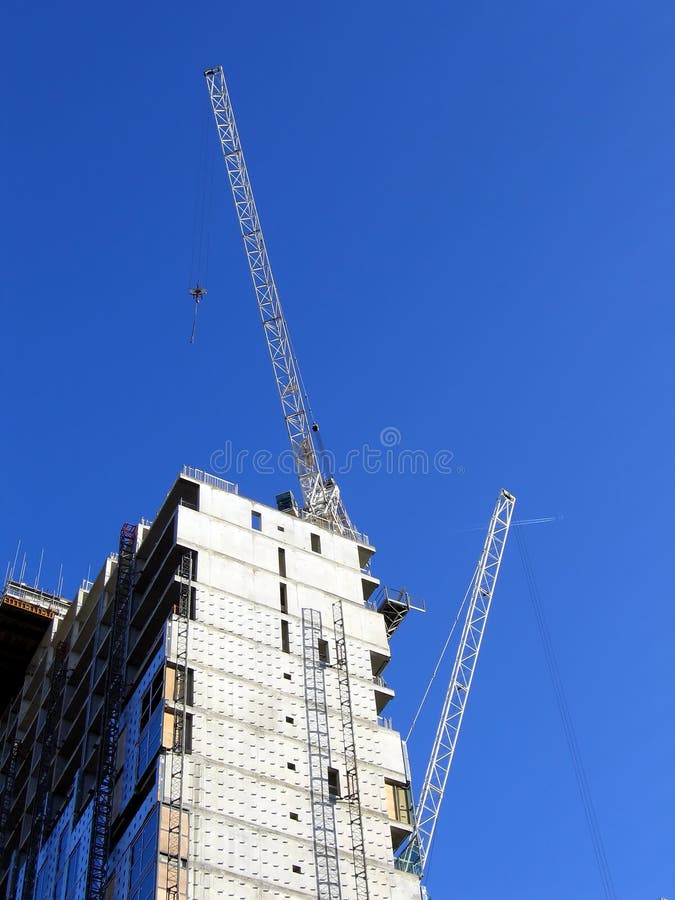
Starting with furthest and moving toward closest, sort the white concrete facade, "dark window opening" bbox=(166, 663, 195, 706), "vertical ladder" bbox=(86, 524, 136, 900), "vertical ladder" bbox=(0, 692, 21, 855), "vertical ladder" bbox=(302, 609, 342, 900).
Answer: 1. "vertical ladder" bbox=(0, 692, 21, 855)
2. "dark window opening" bbox=(166, 663, 195, 706)
3. "vertical ladder" bbox=(86, 524, 136, 900)
4. "vertical ladder" bbox=(302, 609, 342, 900)
5. the white concrete facade

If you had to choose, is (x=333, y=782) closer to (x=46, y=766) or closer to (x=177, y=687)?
(x=177, y=687)

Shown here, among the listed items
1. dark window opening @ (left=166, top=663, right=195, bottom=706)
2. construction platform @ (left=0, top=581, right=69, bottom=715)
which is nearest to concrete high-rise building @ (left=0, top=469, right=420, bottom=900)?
dark window opening @ (left=166, top=663, right=195, bottom=706)

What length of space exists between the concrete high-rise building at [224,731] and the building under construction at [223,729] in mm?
136

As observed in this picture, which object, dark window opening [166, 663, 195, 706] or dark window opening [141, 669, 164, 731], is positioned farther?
dark window opening [141, 669, 164, 731]

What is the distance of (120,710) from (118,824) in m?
9.63

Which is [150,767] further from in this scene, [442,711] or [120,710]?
[442,711]

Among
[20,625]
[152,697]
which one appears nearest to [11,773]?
[20,625]

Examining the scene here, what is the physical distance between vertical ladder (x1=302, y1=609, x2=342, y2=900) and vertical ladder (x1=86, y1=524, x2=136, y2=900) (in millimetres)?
12794

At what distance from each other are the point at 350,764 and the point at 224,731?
9325mm

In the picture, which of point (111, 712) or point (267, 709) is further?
point (111, 712)

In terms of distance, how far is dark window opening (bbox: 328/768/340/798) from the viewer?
263 ft

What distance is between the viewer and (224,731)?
7819 cm

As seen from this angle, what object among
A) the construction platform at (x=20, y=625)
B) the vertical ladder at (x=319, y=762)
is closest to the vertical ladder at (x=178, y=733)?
the vertical ladder at (x=319, y=762)

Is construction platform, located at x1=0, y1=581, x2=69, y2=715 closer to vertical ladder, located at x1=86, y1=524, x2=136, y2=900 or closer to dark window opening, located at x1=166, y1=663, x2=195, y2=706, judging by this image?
vertical ladder, located at x1=86, y1=524, x2=136, y2=900
